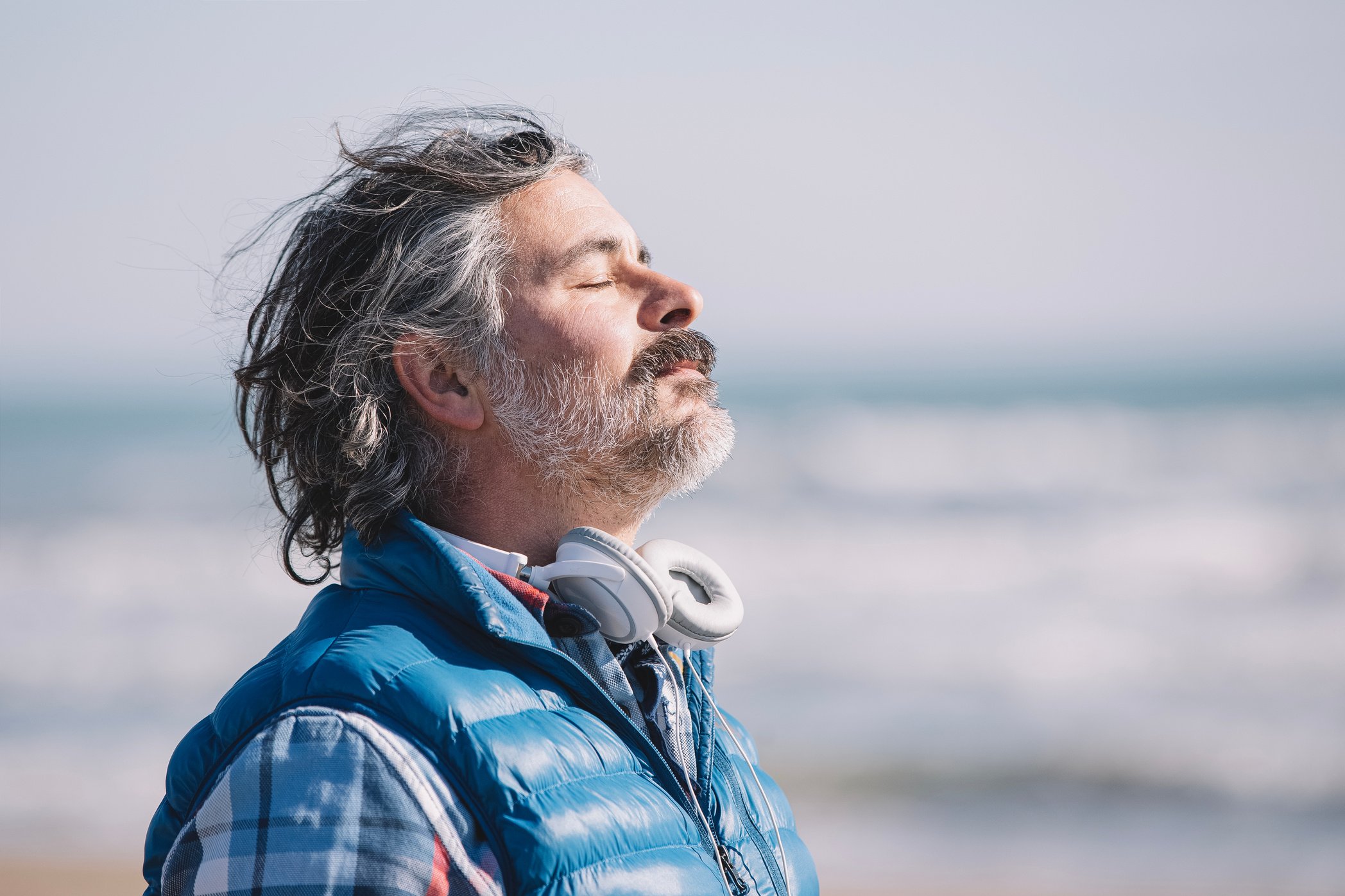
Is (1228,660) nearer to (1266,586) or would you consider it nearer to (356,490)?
(1266,586)

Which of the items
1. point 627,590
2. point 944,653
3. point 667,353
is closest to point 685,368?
point 667,353

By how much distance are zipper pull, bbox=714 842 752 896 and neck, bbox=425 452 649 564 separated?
70cm

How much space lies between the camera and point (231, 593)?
39.5ft

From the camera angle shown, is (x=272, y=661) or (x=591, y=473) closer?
(x=272, y=661)

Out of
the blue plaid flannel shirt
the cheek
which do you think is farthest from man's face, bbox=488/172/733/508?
the blue plaid flannel shirt

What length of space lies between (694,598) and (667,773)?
479mm

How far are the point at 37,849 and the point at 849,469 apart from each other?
16.0 m

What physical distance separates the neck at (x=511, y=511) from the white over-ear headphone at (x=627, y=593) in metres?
0.14

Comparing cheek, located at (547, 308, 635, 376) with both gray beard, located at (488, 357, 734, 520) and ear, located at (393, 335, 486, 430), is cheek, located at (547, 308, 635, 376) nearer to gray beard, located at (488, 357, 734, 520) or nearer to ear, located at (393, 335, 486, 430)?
gray beard, located at (488, 357, 734, 520)

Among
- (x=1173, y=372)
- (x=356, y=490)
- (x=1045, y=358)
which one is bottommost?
(x=356, y=490)

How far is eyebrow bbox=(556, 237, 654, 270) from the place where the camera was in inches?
103

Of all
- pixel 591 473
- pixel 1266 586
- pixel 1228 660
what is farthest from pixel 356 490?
pixel 1266 586

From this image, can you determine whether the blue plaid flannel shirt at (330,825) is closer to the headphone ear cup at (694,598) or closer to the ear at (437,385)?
the headphone ear cup at (694,598)

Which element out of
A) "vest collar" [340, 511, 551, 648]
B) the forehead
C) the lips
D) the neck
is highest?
the forehead
